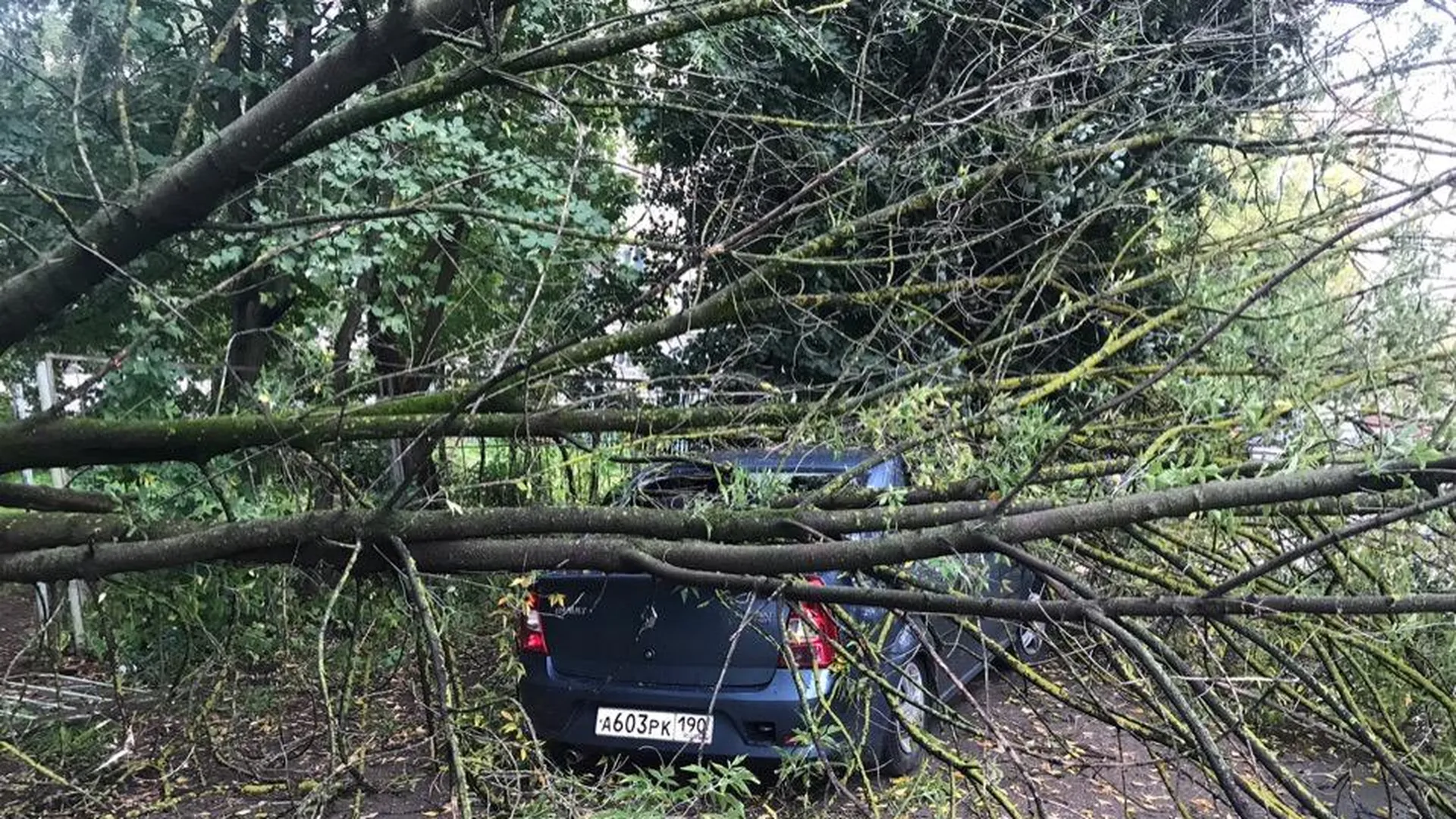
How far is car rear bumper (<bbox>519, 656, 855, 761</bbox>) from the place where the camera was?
4121 millimetres

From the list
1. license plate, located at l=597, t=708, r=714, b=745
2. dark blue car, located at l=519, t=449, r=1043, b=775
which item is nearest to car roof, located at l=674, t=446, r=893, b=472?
dark blue car, located at l=519, t=449, r=1043, b=775

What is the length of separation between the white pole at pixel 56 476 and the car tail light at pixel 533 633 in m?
3.80

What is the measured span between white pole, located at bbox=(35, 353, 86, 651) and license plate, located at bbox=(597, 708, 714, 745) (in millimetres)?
4367

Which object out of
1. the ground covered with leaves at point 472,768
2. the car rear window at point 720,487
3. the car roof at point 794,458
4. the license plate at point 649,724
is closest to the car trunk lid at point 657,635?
the license plate at point 649,724

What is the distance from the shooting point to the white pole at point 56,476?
6363 millimetres

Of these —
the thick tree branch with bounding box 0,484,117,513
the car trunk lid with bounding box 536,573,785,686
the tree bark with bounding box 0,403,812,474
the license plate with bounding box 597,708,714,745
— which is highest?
the tree bark with bounding box 0,403,812,474

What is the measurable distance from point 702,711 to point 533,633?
100cm

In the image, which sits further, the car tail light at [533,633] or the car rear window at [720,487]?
the car tail light at [533,633]

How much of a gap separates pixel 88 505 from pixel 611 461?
6.94ft

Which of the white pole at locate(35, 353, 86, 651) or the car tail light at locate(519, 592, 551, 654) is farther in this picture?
the white pole at locate(35, 353, 86, 651)

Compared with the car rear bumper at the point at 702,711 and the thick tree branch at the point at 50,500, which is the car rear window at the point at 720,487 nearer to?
the car rear bumper at the point at 702,711

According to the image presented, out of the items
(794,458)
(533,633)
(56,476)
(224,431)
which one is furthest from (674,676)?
(56,476)

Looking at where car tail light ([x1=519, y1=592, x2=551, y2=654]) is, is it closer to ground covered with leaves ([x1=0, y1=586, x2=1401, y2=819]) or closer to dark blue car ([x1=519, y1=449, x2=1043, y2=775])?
dark blue car ([x1=519, y1=449, x2=1043, y2=775])

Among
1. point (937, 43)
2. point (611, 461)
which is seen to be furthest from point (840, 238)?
point (937, 43)
